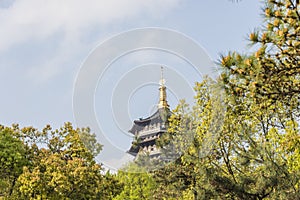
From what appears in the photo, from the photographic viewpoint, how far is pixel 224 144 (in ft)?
36.5

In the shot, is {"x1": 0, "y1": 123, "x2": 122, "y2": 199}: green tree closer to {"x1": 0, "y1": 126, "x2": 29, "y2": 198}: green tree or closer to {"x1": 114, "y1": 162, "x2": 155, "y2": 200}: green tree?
{"x1": 0, "y1": 126, "x2": 29, "y2": 198}: green tree

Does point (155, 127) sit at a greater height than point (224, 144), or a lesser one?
greater

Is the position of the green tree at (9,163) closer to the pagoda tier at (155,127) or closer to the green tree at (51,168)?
the green tree at (51,168)

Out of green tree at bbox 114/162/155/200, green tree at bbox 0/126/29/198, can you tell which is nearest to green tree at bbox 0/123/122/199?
green tree at bbox 0/126/29/198

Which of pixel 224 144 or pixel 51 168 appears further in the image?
pixel 51 168

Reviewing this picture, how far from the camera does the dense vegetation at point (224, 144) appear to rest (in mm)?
4613

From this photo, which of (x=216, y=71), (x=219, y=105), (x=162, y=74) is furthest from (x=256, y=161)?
(x=216, y=71)

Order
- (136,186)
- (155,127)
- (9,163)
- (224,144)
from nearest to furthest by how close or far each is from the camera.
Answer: (224,144)
(155,127)
(9,163)
(136,186)

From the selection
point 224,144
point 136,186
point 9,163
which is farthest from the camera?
point 136,186

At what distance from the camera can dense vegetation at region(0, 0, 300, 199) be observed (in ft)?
15.1

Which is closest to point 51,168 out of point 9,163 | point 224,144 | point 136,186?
point 9,163

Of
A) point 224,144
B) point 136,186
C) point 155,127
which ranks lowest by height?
point 224,144

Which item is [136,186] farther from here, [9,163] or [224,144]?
[224,144]

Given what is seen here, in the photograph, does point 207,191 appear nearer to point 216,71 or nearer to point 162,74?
point 162,74
